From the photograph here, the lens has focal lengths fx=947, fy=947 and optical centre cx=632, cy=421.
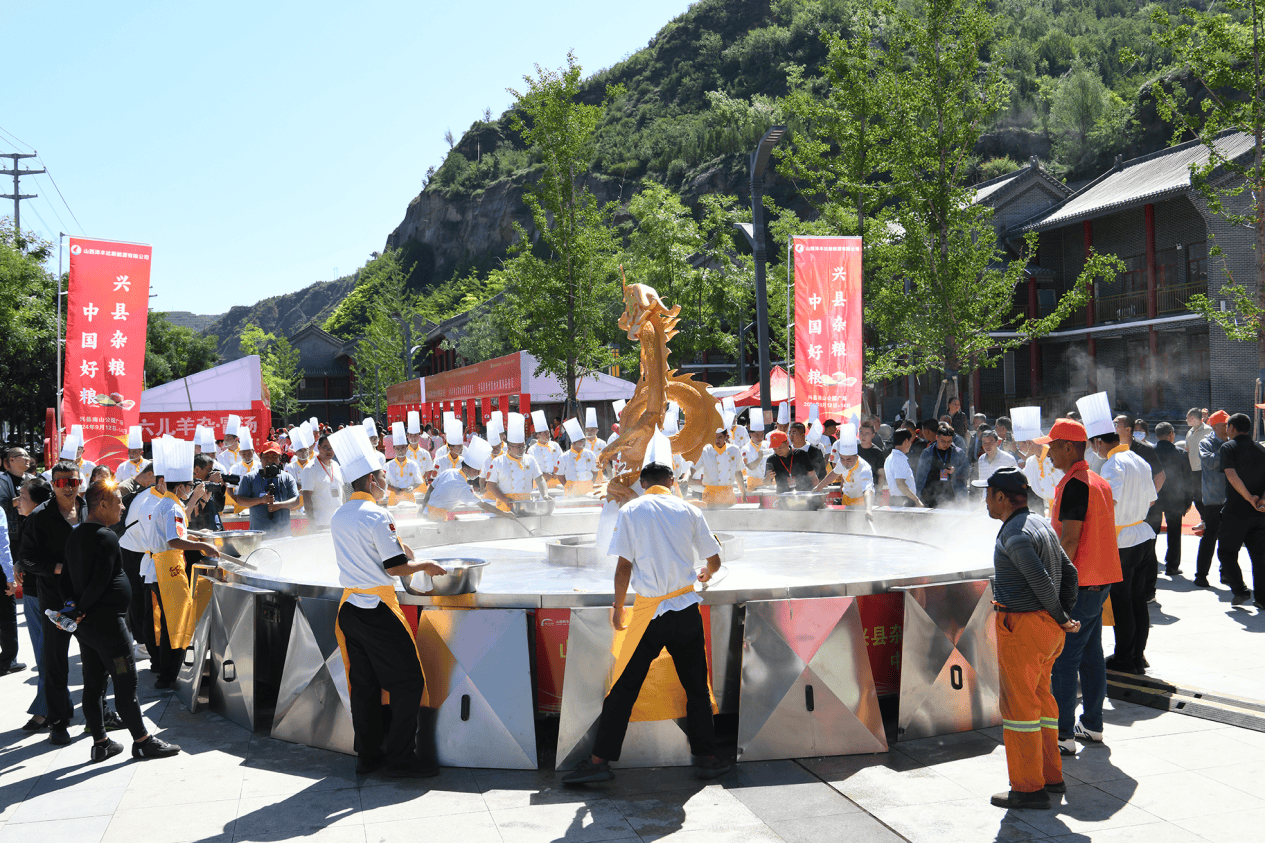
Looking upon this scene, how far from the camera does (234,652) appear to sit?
633cm

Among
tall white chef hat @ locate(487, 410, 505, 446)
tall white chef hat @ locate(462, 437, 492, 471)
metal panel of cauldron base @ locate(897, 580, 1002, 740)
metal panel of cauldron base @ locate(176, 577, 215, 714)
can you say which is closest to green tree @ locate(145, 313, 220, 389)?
tall white chef hat @ locate(487, 410, 505, 446)

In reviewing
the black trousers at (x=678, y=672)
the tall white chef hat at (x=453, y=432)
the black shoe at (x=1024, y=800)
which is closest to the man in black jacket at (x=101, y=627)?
the black trousers at (x=678, y=672)

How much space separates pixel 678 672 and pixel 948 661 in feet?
5.69

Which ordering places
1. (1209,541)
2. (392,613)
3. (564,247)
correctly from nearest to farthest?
(392,613) → (1209,541) → (564,247)

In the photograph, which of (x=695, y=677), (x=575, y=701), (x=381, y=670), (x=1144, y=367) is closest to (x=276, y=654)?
(x=381, y=670)

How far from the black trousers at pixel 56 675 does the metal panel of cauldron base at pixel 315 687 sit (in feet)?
4.39

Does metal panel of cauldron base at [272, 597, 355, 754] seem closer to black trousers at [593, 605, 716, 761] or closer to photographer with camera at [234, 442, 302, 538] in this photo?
black trousers at [593, 605, 716, 761]

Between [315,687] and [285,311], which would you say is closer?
[315,687]

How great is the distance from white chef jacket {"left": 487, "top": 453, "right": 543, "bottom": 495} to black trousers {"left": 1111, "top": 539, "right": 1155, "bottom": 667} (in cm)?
778

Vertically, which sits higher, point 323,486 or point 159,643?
point 323,486

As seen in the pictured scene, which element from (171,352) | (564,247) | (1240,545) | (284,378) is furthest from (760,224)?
(284,378)

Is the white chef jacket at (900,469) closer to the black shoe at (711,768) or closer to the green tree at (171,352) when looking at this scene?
the black shoe at (711,768)

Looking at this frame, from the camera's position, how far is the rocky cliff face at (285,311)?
177750 mm

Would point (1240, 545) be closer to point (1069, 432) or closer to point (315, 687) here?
point (1069, 432)
